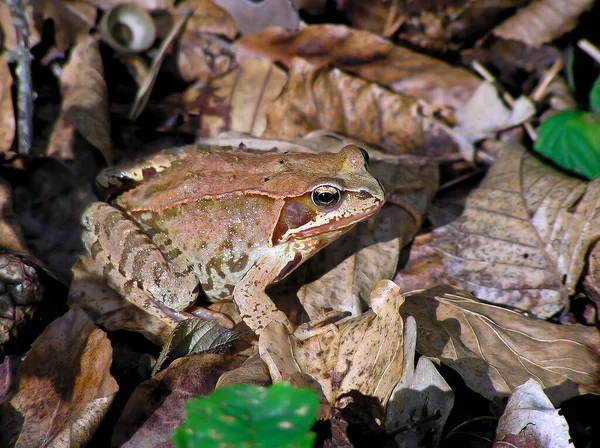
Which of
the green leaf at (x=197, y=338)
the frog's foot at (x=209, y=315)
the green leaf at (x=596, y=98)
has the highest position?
the green leaf at (x=596, y=98)

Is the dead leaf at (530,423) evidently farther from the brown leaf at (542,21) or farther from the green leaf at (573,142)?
the brown leaf at (542,21)

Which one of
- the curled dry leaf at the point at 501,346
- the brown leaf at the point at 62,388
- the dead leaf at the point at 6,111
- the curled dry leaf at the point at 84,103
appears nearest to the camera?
the brown leaf at the point at 62,388

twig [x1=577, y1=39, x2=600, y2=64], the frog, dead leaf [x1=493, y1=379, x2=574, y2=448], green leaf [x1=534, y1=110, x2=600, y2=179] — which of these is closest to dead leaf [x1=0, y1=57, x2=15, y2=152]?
the frog

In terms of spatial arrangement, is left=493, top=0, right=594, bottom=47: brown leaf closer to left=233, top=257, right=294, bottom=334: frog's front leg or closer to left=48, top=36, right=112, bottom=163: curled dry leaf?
left=233, top=257, right=294, bottom=334: frog's front leg

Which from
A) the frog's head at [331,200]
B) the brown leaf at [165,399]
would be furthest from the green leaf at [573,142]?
the brown leaf at [165,399]

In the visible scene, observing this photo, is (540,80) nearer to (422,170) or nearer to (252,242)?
(422,170)

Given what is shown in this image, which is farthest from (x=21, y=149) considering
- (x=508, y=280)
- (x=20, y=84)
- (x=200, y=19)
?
(x=508, y=280)
